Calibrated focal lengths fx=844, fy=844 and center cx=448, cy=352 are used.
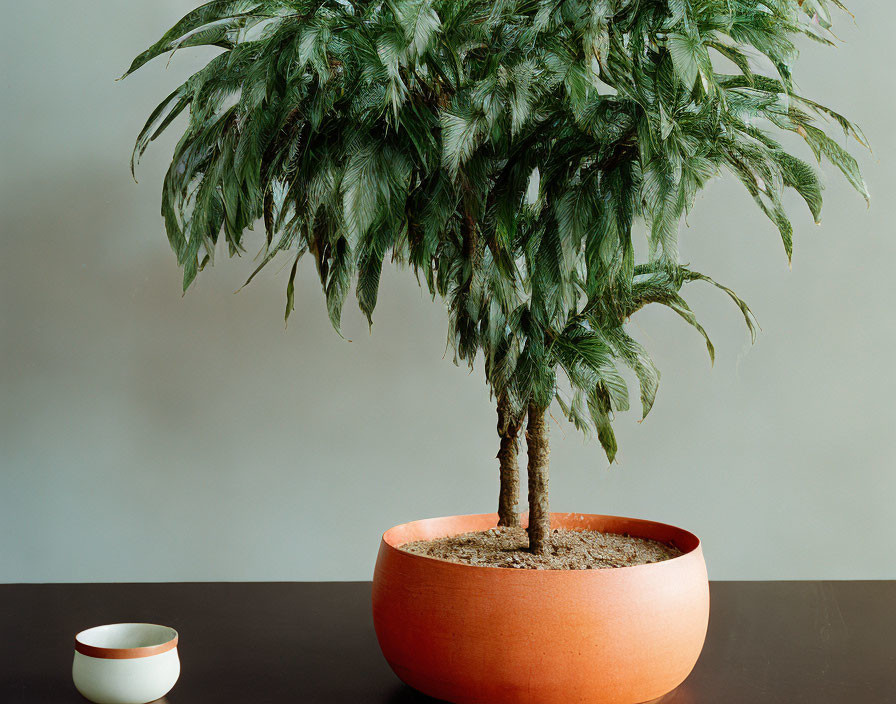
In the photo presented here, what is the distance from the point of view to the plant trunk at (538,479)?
100 cm

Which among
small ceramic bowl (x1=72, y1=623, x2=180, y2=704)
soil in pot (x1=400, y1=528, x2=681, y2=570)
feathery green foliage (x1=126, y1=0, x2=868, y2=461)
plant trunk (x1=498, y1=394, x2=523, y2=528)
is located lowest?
small ceramic bowl (x1=72, y1=623, x2=180, y2=704)

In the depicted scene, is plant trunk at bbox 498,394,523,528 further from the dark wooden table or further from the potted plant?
the dark wooden table

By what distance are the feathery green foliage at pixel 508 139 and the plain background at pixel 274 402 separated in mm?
696

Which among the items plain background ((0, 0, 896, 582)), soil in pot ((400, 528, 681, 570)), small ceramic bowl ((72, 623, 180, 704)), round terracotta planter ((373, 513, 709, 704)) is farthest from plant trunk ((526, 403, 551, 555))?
plain background ((0, 0, 896, 582))

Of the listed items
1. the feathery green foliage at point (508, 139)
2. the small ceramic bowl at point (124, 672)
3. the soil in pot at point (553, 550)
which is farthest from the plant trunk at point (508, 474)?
the small ceramic bowl at point (124, 672)

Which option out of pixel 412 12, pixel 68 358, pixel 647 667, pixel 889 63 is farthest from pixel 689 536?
pixel 68 358

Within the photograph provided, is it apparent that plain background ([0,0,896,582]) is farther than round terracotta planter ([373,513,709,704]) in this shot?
Yes

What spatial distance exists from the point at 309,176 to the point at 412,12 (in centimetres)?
19

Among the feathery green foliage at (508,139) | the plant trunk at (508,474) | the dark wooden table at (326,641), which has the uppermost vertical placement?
the feathery green foliage at (508,139)

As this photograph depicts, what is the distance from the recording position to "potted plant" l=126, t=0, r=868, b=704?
0.78m

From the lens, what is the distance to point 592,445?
1618mm

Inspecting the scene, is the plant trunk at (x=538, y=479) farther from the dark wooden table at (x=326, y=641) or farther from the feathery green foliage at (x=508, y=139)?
the dark wooden table at (x=326, y=641)

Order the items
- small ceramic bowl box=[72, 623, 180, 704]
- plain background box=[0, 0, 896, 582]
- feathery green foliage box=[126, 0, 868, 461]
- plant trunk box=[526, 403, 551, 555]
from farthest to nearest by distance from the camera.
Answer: plain background box=[0, 0, 896, 582] < plant trunk box=[526, 403, 551, 555] < small ceramic bowl box=[72, 623, 180, 704] < feathery green foliage box=[126, 0, 868, 461]

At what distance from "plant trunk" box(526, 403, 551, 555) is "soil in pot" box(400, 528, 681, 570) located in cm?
2
